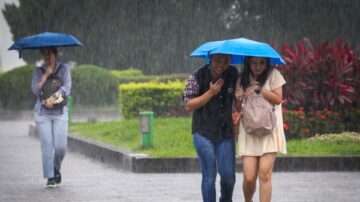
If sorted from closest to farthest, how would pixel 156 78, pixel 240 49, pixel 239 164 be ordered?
pixel 240 49 < pixel 239 164 < pixel 156 78

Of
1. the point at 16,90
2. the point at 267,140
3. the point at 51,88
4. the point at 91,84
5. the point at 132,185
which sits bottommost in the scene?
the point at 132,185

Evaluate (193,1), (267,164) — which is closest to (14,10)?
(193,1)

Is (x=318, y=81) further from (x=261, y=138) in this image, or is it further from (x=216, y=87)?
(x=216, y=87)

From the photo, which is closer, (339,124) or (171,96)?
(339,124)

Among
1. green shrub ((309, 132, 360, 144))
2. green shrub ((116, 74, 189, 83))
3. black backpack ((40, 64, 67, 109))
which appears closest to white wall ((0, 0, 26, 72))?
green shrub ((116, 74, 189, 83))

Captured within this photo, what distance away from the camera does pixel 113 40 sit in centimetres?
4403

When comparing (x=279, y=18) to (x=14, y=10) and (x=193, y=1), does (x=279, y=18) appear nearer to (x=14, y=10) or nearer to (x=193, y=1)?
(x=193, y=1)

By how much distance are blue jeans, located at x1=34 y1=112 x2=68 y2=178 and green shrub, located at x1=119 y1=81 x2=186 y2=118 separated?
35.5ft

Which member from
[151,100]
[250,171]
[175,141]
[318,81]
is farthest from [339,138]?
[250,171]

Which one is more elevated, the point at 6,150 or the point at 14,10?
the point at 14,10

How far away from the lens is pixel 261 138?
8336 millimetres

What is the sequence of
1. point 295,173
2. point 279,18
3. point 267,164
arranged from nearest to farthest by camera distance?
point 267,164
point 295,173
point 279,18

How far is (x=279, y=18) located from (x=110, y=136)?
2420 centimetres

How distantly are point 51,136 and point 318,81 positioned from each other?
669 centimetres
